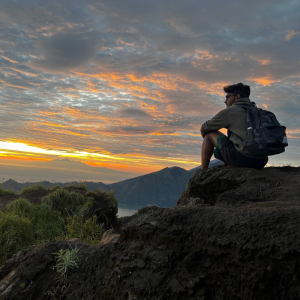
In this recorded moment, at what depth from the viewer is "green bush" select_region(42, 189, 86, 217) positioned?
11500 millimetres

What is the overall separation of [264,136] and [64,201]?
9695mm

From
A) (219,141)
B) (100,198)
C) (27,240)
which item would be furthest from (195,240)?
(100,198)

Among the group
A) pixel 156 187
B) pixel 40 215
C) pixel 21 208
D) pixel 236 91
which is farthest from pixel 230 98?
Answer: pixel 156 187

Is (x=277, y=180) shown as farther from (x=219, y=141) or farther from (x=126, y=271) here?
(x=126, y=271)

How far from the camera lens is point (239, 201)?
4.04 meters

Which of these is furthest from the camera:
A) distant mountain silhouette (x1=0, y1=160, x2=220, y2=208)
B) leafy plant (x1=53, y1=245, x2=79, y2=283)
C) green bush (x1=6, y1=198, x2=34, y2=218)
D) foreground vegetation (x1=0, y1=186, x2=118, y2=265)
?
distant mountain silhouette (x1=0, y1=160, x2=220, y2=208)

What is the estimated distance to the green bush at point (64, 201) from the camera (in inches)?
453

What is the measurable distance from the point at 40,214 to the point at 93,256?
791cm

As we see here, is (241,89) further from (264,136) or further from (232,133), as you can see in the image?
(264,136)

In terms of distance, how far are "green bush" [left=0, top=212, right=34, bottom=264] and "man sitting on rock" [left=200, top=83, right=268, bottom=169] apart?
4863mm

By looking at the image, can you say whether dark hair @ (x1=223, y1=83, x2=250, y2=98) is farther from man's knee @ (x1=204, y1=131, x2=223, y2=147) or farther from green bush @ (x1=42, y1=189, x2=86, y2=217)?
green bush @ (x1=42, y1=189, x2=86, y2=217)

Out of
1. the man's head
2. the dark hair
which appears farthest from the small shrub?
the dark hair

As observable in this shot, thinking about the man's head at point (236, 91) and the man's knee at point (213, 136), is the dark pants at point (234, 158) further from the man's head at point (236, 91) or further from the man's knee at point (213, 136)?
the man's head at point (236, 91)

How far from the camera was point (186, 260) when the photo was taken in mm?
2701
